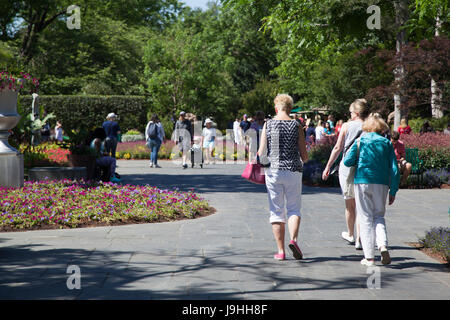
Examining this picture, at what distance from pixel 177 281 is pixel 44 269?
1.45m

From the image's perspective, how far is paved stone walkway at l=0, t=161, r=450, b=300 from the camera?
5066 mm

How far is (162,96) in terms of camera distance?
34906mm

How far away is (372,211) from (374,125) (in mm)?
930

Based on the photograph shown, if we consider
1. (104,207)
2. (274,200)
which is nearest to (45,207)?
(104,207)

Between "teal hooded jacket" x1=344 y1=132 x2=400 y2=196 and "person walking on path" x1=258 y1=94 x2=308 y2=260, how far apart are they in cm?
61

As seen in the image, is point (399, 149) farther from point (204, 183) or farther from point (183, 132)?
point (183, 132)

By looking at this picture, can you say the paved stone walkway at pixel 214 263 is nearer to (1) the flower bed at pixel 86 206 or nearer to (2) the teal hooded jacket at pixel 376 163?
(1) the flower bed at pixel 86 206

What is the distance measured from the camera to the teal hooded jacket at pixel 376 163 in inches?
243

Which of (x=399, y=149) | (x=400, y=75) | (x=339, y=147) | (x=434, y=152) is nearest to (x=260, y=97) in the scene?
(x=400, y=75)

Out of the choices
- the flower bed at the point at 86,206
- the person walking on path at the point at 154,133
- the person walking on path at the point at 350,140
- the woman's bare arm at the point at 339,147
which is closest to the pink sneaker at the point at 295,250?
the person walking on path at the point at 350,140

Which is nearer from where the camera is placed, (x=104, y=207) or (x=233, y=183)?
(x=104, y=207)

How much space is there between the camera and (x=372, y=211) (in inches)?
245

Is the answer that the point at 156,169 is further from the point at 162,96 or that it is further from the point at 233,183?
the point at 162,96

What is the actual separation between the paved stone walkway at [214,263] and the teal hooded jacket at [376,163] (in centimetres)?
91
